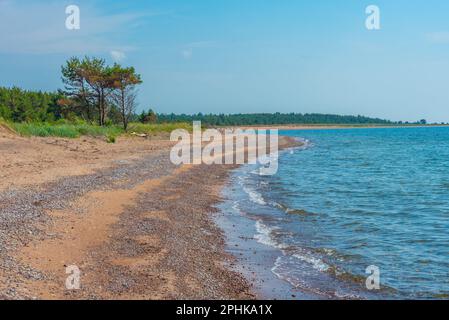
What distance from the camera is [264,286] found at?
8.78 meters

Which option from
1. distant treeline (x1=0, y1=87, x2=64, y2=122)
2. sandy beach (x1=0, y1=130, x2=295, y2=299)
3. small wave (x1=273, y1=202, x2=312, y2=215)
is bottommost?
small wave (x1=273, y1=202, x2=312, y2=215)

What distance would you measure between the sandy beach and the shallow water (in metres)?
1.39

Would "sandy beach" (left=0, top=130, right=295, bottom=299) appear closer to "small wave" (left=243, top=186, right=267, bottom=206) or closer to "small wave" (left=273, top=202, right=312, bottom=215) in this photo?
"small wave" (left=243, top=186, right=267, bottom=206)

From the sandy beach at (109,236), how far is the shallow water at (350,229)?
1.39 metres

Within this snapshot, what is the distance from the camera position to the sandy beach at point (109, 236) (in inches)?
311

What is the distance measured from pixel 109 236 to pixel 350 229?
6.76 meters

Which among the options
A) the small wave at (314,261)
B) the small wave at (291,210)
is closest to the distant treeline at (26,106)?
the small wave at (291,210)

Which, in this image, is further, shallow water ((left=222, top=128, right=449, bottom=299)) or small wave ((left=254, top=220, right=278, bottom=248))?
small wave ((left=254, top=220, right=278, bottom=248))

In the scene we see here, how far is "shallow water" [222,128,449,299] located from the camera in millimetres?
9414

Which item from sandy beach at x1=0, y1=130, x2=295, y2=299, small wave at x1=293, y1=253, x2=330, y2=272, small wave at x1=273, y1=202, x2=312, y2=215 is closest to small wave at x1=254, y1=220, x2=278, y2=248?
small wave at x1=293, y1=253, x2=330, y2=272
